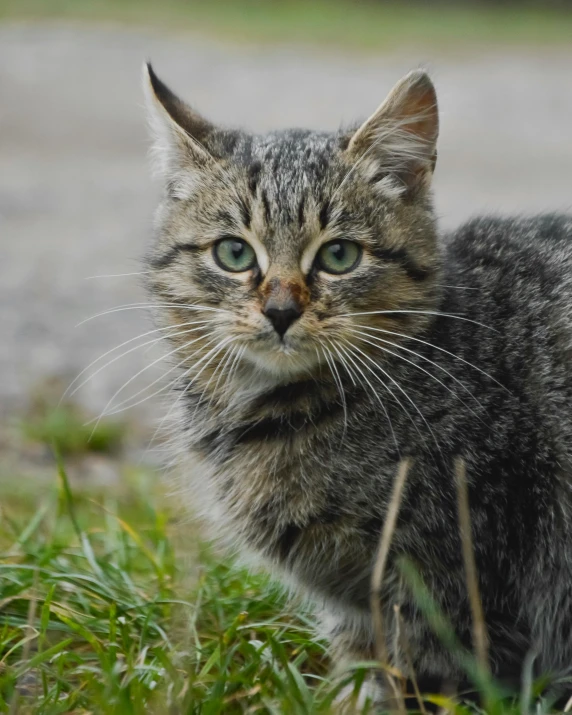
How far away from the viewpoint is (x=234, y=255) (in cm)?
334

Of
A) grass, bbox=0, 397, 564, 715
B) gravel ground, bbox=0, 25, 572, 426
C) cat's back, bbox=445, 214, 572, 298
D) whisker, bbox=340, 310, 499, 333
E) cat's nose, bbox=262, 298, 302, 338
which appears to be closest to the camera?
grass, bbox=0, 397, 564, 715

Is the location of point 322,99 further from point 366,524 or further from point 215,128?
point 366,524

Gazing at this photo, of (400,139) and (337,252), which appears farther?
(400,139)

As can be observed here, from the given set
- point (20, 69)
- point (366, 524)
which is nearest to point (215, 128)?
point (366, 524)

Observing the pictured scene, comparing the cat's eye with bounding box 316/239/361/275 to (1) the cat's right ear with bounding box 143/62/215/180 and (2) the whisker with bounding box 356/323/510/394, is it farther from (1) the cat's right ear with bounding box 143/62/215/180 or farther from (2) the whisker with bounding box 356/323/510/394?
(1) the cat's right ear with bounding box 143/62/215/180

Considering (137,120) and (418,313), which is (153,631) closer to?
(418,313)

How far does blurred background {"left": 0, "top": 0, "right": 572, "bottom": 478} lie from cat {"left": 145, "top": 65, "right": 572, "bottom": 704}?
53 centimetres

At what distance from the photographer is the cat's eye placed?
10.7ft

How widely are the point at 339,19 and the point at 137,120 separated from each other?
8.82m

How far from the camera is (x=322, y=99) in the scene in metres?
12.7

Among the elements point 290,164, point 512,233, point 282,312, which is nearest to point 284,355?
point 282,312

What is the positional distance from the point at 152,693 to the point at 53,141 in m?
9.74

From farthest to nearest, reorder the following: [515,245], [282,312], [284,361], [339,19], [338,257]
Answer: [339,19] < [515,245] < [338,257] < [284,361] < [282,312]

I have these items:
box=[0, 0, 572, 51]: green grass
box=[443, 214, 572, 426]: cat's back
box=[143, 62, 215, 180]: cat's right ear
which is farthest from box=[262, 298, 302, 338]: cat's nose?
box=[0, 0, 572, 51]: green grass
